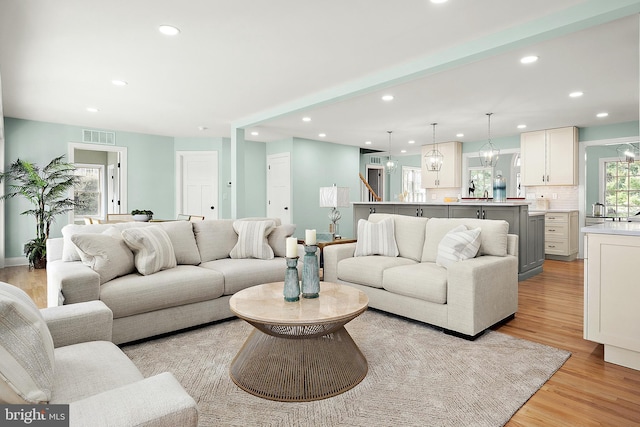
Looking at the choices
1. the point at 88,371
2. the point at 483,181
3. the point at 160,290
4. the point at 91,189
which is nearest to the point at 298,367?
the point at 88,371

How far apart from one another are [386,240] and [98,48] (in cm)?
330

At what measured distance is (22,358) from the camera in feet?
3.28

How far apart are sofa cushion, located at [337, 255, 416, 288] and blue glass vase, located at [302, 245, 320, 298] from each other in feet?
3.87

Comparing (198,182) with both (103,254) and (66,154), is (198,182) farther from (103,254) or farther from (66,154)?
(103,254)

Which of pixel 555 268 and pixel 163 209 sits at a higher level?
pixel 163 209

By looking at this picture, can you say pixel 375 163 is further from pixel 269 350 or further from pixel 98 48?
pixel 269 350

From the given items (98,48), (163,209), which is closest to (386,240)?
(98,48)

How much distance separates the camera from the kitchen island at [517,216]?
500 cm

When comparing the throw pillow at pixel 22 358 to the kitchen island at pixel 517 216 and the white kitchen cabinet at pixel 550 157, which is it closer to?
the kitchen island at pixel 517 216

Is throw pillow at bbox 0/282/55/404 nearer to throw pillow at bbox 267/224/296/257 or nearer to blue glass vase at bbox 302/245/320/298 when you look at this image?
blue glass vase at bbox 302/245/320/298

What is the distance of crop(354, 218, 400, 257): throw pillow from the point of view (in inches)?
155

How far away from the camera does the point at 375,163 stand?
10.6 metres

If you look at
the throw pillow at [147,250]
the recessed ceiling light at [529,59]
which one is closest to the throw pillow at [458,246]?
the recessed ceiling light at [529,59]

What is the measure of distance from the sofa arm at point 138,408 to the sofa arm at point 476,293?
233 centimetres
